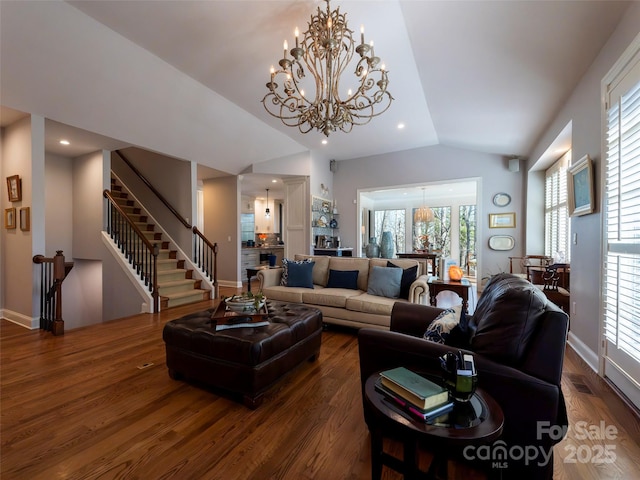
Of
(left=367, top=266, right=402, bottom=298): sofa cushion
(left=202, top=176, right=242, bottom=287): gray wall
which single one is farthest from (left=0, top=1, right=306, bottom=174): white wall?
(left=367, top=266, right=402, bottom=298): sofa cushion

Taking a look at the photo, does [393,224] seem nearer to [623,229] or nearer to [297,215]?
[297,215]

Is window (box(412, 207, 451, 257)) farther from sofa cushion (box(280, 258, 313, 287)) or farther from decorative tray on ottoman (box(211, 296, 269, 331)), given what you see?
decorative tray on ottoman (box(211, 296, 269, 331))

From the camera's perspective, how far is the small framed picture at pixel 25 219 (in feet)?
12.1

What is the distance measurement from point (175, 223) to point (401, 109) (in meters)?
4.86

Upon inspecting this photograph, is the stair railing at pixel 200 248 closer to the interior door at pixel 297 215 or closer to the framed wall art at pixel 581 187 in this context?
the interior door at pixel 297 215

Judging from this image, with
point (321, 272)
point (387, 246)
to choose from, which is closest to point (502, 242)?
point (387, 246)

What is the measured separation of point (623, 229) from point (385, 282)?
6.77ft

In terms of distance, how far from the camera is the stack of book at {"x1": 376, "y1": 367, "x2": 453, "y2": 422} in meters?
1.02

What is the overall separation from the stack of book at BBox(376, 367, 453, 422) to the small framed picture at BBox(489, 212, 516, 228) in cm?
562

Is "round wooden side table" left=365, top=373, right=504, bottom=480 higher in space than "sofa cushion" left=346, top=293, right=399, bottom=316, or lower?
higher

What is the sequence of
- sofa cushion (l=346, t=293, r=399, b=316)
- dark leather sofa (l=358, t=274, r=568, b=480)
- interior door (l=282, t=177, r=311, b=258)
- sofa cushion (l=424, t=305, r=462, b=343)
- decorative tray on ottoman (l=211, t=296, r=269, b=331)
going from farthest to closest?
interior door (l=282, t=177, r=311, b=258) → sofa cushion (l=346, t=293, r=399, b=316) → decorative tray on ottoman (l=211, t=296, r=269, b=331) → sofa cushion (l=424, t=305, r=462, b=343) → dark leather sofa (l=358, t=274, r=568, b=480)

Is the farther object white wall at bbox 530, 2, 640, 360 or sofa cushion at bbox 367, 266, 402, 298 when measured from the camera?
sofa cushion at bbox 367, 266, 402, 298

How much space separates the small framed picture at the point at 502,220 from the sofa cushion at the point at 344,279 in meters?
3.62

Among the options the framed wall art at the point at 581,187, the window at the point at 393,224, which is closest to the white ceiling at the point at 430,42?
the framed wall art at the point at 581,187
